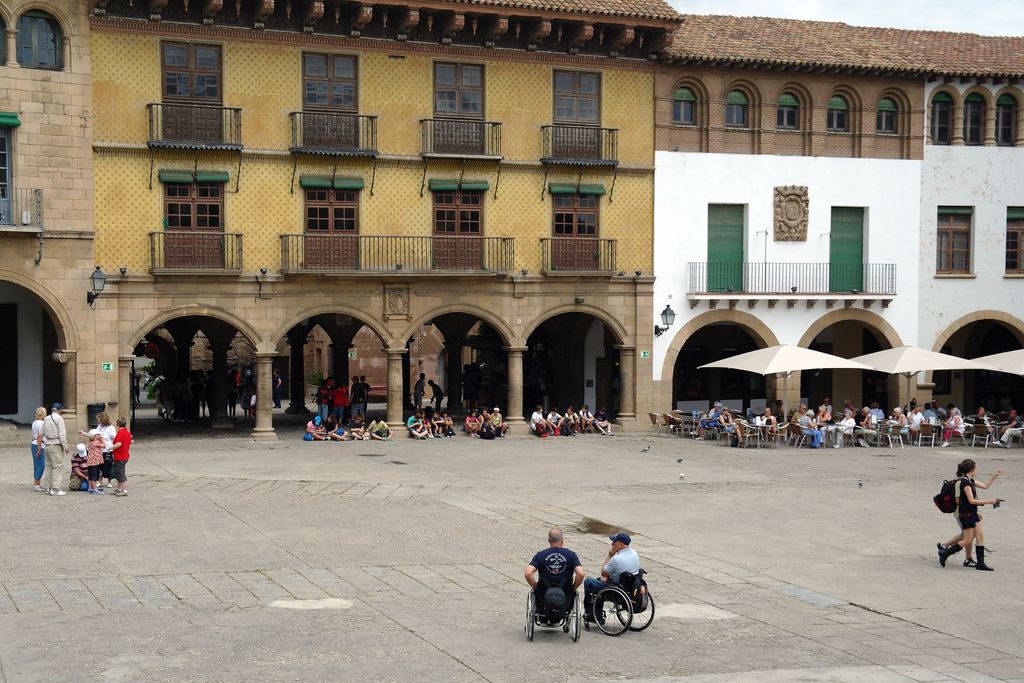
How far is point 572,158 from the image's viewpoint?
31719 mm

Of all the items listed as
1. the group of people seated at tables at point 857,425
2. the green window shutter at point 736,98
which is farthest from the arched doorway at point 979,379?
the green window shutter at point 736,98

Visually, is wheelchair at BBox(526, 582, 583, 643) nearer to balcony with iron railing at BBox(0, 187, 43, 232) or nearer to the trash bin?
the trash bin

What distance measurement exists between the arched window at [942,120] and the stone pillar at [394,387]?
16.2 m

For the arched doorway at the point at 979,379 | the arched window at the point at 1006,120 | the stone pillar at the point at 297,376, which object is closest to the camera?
the arched window at the point at 1006,120

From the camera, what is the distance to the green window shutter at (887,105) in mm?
34966

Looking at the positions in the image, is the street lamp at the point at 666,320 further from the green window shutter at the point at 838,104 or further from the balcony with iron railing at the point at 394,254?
the green window shutter at the point at 838,104

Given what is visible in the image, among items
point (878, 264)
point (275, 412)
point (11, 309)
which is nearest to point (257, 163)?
point (11, 309)

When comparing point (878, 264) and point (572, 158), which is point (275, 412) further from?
point (878, 264)

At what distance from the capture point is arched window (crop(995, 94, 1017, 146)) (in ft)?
117

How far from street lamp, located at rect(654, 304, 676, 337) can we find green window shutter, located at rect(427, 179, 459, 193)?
633 cm

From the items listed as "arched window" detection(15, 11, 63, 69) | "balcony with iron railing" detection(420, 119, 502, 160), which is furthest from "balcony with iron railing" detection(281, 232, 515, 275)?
"arched window" detection(15, 11, 63, 69)

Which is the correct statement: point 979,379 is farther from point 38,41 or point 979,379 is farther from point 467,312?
point 38,41

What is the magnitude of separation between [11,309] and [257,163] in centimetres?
667

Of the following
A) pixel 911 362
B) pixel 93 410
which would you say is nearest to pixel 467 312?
pixel 93 410
